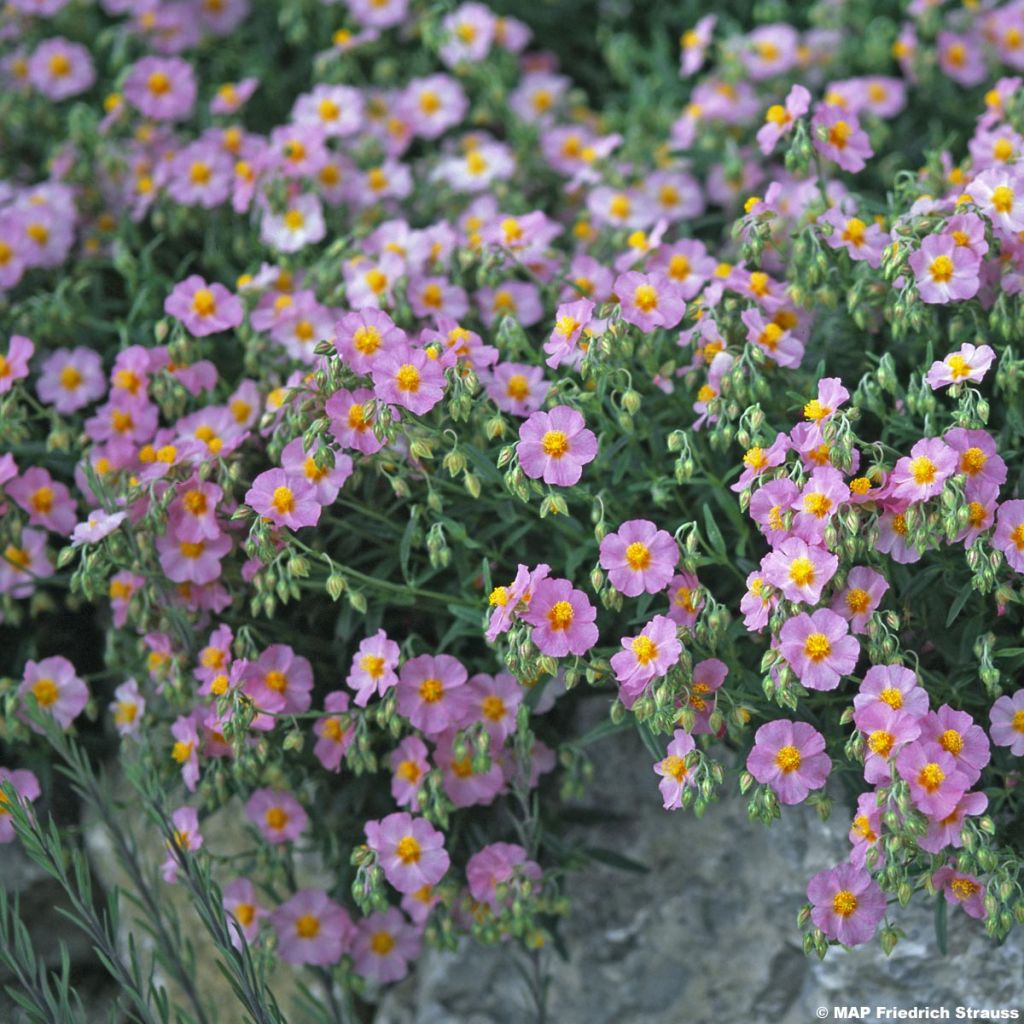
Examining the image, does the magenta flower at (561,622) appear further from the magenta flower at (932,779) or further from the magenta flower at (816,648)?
the magenta flower at (932,779)

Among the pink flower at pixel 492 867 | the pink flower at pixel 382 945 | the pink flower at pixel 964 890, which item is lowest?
the pink flower at pixel 382 945

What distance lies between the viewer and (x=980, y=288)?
2.93m

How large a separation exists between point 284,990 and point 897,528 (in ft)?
5.95

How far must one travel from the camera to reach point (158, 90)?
409 centimetres

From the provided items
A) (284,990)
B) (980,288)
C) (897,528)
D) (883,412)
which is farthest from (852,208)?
(284,990)

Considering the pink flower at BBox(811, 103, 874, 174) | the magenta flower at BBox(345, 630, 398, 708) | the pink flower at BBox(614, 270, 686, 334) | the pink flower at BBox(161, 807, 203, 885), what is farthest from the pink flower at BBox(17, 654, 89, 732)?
the pink flower at BBox(811, 103, 874, 174)

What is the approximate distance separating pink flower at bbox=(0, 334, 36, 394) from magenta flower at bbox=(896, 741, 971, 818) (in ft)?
6.86

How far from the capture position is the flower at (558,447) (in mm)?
2643

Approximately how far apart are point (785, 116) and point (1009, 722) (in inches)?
58.4

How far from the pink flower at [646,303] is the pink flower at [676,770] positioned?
2.91ft

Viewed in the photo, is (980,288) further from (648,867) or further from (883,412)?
(648,867)

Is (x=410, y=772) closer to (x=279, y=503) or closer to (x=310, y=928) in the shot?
(x=310, y=928)

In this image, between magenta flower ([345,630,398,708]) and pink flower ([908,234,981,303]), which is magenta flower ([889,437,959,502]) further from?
magenta flower ([345,630,398,708])

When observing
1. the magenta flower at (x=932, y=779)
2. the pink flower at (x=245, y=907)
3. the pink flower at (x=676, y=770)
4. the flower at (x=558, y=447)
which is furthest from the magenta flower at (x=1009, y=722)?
the pink flower at (x=245, y=907)
